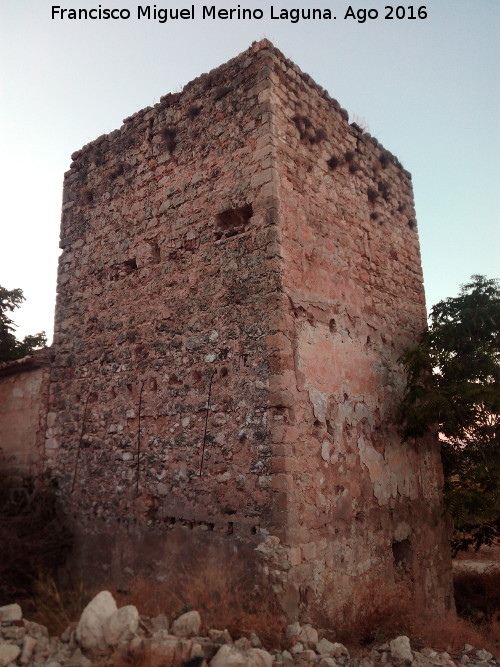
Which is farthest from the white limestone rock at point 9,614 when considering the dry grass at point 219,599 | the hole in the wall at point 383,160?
the hole in the wall at point 383,160

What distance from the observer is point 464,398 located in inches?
231

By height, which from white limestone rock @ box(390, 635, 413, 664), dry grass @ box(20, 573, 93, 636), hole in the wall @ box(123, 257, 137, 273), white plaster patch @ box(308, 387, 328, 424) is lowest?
white limestone rock @ box(390, 635, 413, 664)

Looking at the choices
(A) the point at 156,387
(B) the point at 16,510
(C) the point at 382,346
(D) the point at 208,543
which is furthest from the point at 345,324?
(B) the point at 16,510

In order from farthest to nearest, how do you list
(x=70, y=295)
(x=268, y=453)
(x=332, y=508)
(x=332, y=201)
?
1. (x=70, y=295)
2. (x=332, y=201)
3. (x=332, y=508)
4. (x=268, y=453)

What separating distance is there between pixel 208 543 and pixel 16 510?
2602 millimetres

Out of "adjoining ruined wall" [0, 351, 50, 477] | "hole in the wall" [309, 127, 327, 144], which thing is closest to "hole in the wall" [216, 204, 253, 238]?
"hole in the wall" [309, 127, 327, 144]

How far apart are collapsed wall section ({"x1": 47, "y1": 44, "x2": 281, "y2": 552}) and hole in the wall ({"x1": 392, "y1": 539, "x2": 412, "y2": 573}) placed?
2.33 m

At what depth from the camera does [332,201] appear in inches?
242

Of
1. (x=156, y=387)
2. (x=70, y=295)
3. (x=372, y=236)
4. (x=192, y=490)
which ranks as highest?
(x=372, y=236)

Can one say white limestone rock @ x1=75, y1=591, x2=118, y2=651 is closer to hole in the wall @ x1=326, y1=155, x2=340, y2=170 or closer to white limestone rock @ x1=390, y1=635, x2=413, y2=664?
white limestone rock @ x1=390, y1=635, x2=413, y2=664

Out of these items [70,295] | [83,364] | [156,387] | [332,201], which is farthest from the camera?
[70,295]

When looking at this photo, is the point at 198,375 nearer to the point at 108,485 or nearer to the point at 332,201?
the point at 108,485

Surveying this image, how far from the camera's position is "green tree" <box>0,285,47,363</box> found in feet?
34.0

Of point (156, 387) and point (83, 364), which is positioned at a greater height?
point (83, 364)
